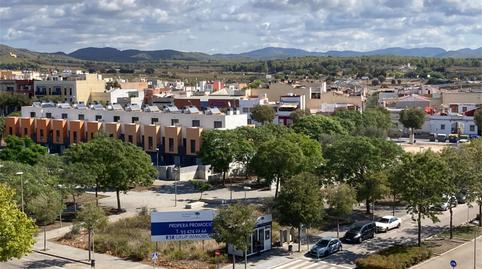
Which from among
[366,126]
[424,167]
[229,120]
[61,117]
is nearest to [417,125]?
[366,126]

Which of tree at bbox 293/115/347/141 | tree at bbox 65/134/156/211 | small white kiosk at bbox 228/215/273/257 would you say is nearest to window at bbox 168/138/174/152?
tree at bbox 293/115/347/141

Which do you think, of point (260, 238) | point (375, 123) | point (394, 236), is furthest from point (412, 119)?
point (260, 238)

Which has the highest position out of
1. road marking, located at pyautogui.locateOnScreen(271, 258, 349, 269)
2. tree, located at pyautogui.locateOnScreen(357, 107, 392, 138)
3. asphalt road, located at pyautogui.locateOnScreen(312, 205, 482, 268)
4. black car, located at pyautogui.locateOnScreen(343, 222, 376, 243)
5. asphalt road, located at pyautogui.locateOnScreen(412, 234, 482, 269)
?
tree, located at pyautogui.locateOnScreen(357, 107, 392, 138)

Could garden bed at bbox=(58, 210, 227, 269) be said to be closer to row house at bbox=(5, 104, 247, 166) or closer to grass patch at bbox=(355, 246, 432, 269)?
grass patch at bbox=(355, 246, 432, 269)

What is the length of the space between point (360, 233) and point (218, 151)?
72.1ft

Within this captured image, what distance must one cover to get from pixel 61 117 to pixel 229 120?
25951 mm

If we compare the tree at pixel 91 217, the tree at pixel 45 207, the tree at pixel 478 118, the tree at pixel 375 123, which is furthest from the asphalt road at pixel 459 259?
the tree at pixel 478 118

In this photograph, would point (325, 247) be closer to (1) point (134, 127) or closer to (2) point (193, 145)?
(2) point (193, 145)

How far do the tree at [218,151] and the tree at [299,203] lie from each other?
22270mm

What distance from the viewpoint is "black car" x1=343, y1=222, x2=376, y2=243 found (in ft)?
130

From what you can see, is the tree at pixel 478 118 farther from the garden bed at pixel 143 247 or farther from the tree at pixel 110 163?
the garden bed at pixel 143 247

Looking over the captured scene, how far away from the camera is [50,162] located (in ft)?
165

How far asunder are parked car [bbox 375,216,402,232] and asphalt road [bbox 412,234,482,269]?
5.61 metres

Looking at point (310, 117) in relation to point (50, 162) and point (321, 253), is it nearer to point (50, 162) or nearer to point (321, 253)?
point (50, 162)
